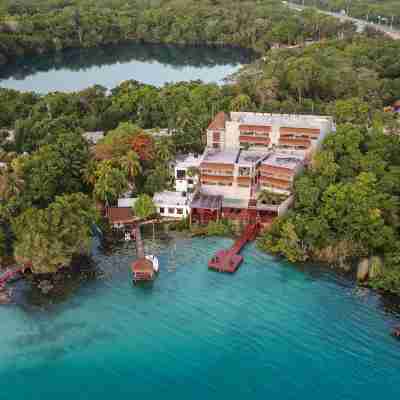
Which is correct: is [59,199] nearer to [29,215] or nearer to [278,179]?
[29,215]

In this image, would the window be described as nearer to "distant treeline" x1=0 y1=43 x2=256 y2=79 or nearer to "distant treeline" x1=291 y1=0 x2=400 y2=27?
"distant treeline" x1=0 y1=43 x2=256 y2=79

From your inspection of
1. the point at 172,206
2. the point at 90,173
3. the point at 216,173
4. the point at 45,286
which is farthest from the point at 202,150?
the point at 45,286

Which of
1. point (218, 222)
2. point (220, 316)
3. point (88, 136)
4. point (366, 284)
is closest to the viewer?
point (220, 316)

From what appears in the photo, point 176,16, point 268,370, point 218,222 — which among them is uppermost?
point 176,16

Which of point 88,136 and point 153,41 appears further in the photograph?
point 153,41

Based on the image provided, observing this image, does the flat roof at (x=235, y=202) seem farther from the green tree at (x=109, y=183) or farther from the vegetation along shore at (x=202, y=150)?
the green tree at (x=109, y=183)

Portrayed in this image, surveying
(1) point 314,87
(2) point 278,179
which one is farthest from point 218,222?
(1) point 314,87

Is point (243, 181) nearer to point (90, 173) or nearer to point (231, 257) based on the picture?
point (231, 257)

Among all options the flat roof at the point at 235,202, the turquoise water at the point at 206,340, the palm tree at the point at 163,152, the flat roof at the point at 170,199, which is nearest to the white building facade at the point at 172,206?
the flat roof at the point at 170,199
